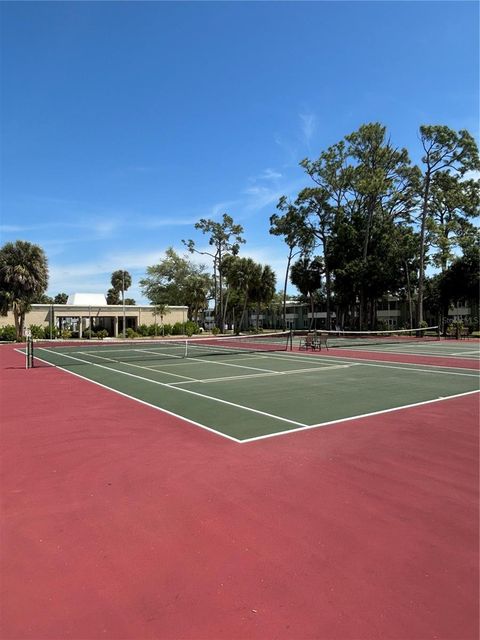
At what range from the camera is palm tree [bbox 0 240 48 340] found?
39.6 metres

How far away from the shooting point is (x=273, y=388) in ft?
42.3

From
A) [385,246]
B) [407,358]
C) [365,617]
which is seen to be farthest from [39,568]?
[385,246]

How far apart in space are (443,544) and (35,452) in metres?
5.74

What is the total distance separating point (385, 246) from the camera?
53.0 meters

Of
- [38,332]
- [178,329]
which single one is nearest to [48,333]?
[38,332]

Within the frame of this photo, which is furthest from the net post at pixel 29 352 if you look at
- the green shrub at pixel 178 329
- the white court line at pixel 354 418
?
the green shrub at pixel 178 329

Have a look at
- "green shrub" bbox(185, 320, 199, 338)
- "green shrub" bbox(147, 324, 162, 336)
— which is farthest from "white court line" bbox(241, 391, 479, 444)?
"green shrub" bbox(185, 320, 199, 338)

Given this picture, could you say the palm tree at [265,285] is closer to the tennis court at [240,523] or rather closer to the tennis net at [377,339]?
the tennis net at [377,339]

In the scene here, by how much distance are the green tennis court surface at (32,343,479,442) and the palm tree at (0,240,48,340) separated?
22921 mm

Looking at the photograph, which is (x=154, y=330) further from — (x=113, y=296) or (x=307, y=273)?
(x=113, y=296)

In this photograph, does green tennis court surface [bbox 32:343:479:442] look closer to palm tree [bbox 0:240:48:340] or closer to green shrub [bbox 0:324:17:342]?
palm tree [bbox 0:240:48:340]

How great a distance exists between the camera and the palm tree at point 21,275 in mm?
39562

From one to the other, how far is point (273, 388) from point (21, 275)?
34308mm

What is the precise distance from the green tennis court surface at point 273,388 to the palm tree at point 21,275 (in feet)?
75.2
